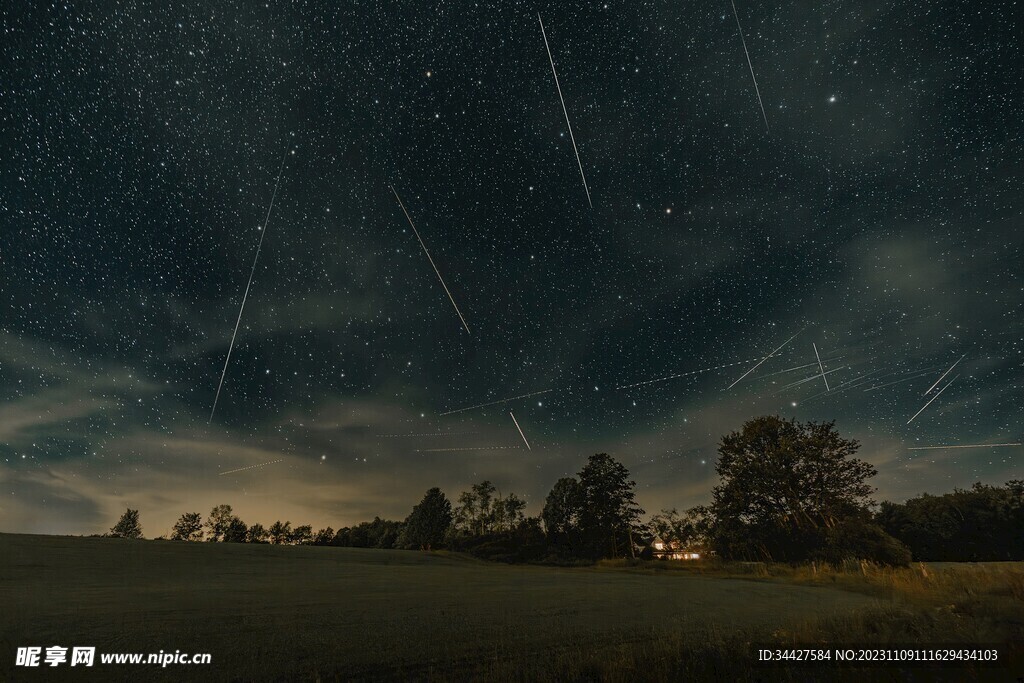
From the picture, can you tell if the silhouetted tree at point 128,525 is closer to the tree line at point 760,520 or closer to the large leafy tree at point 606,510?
the tree line at point 760,520

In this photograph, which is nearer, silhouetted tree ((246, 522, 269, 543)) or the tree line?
the tree line

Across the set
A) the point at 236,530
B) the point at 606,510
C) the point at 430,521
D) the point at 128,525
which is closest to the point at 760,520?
the point at 606,510

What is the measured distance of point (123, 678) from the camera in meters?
6.93

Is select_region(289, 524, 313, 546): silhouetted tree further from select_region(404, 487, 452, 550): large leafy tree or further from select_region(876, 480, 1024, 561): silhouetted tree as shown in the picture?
select_region(876, 480, 1024, 561): silhouetted tree

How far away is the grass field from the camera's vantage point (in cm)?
797

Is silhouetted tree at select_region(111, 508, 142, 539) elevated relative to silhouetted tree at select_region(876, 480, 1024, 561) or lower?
elevated

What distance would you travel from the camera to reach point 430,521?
108m

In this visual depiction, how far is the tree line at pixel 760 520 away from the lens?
4225 centimetres

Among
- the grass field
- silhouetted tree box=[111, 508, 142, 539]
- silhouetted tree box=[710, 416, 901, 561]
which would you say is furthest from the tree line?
silhouetted tree box=[111, 508, 142, 539]

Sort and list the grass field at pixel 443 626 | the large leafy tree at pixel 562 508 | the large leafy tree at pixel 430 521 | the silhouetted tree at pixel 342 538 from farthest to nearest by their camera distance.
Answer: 1. the silhouetted tree at pixel 342 538
2. the large leafy tree at pixel 430 521
3. the large leafy tree at pixel 562 508
4. the grass field at pixel 443 626

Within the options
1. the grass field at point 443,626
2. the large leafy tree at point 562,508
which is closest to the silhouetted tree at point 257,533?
the large leafy tree at point 562,508

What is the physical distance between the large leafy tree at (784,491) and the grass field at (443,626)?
827 inches

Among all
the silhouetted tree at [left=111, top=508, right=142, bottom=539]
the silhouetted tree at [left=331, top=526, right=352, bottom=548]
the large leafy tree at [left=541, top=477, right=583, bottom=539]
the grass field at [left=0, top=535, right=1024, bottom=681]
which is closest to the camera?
the grass field at [left=0, top=535, right=1024, bottom=681]

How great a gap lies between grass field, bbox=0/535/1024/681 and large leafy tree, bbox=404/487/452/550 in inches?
3469
